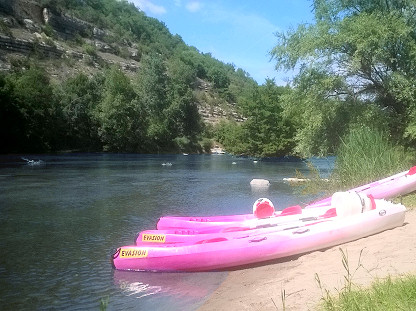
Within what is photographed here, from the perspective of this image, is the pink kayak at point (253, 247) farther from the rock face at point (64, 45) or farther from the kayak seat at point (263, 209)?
the rock face at point (64, 45)

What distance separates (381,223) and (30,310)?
5.72 metres

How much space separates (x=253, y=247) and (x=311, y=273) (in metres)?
1.78

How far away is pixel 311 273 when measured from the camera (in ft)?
18.4

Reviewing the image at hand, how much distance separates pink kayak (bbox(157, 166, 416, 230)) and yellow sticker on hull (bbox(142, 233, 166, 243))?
0.99 meters

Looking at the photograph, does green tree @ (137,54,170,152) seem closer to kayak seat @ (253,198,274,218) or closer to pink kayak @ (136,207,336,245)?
kayak seat @ (253,198,274,218)

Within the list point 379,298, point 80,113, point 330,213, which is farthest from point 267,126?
point 379,298

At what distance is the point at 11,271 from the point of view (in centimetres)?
745

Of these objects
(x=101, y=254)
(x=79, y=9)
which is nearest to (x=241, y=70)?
(x=79, y=9)

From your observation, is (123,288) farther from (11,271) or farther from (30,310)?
(11,271)

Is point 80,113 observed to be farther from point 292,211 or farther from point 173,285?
point 173,285

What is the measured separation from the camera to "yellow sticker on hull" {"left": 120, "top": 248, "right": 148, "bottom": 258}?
292 inches

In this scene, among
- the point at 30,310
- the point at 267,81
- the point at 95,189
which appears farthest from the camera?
the point at 267,81

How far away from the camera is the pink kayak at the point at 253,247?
729cm

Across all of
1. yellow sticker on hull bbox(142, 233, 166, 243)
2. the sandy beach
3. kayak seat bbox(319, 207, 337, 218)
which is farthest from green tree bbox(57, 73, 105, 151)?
the sandy beach
